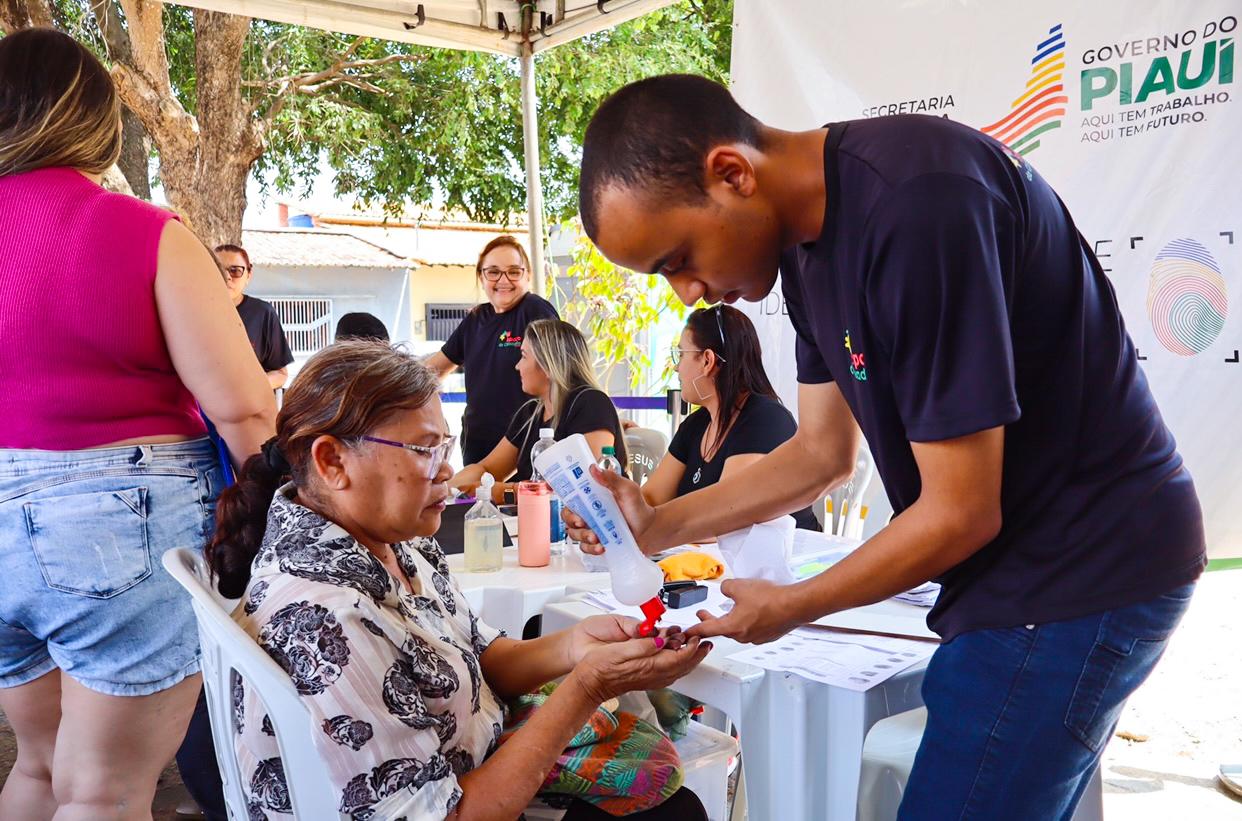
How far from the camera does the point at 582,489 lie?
5.81ft

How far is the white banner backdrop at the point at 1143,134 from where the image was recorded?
3.10 metres

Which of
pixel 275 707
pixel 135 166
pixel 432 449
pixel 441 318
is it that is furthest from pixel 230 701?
pixel 441 318

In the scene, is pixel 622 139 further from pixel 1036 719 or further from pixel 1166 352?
pixel 1166 352

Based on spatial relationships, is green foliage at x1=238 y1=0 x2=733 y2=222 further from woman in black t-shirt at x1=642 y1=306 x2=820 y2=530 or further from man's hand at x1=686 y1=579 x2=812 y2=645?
man's hand at x1=686 y1=579 x2=812 y2=645

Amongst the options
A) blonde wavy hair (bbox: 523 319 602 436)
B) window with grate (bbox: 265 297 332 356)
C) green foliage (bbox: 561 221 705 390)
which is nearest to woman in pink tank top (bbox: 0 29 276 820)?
blonde wavy hair (bbox: 523 319 602 436)

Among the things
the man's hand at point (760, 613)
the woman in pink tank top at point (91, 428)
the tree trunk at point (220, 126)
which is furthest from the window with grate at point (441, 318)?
the man's hand at point (760, 613)

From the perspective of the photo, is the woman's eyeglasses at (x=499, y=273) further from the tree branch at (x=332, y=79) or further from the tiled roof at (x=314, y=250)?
the tiled roof at (x=314, y=250)

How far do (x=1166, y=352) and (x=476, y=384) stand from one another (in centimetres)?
304

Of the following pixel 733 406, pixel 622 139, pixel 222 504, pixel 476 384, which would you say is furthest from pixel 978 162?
pixel 476 384

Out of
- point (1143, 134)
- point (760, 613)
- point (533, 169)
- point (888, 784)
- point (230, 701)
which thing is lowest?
point (888, 784)

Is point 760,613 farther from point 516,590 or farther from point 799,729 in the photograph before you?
point 516,590

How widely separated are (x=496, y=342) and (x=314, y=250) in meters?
16.7

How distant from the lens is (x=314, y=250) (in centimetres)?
2036

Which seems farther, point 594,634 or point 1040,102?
point 1040,102
